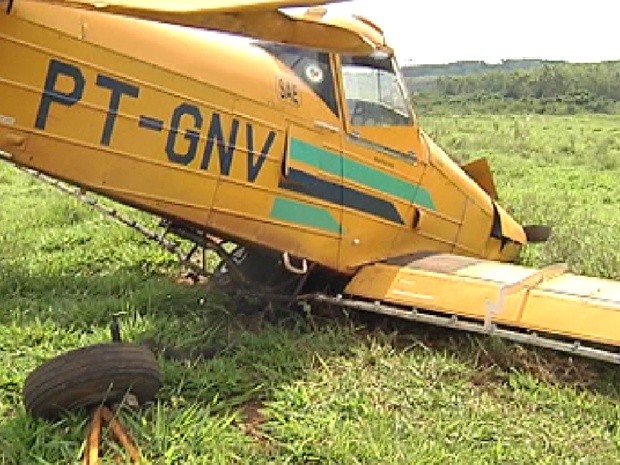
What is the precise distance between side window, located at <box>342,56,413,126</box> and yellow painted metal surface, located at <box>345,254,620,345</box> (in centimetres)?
111

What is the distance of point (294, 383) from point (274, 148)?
157 centimetres

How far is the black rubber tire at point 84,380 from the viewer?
4.19 metres

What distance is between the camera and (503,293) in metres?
5.50

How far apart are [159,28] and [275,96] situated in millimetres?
926

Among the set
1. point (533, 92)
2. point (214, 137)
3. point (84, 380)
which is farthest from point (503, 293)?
point (533, 92)

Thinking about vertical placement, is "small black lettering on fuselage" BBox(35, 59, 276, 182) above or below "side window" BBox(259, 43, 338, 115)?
below

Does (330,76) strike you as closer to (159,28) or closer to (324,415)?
(159,28)

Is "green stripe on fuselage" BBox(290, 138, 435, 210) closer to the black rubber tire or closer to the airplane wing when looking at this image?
the airplane wing

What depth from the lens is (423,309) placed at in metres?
5.77

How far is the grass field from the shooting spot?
4.20m

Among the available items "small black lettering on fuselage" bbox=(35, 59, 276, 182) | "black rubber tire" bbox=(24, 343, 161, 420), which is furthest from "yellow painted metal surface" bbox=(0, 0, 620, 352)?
"black rubber tire" bbox=(24, 343, 161, 420)

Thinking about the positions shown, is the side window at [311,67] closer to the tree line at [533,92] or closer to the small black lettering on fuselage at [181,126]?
the small black lettering on fuselage at [181,126]

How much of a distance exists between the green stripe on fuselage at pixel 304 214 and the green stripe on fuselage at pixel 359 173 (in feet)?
0.95

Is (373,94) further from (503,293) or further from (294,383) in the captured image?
(294,383)
